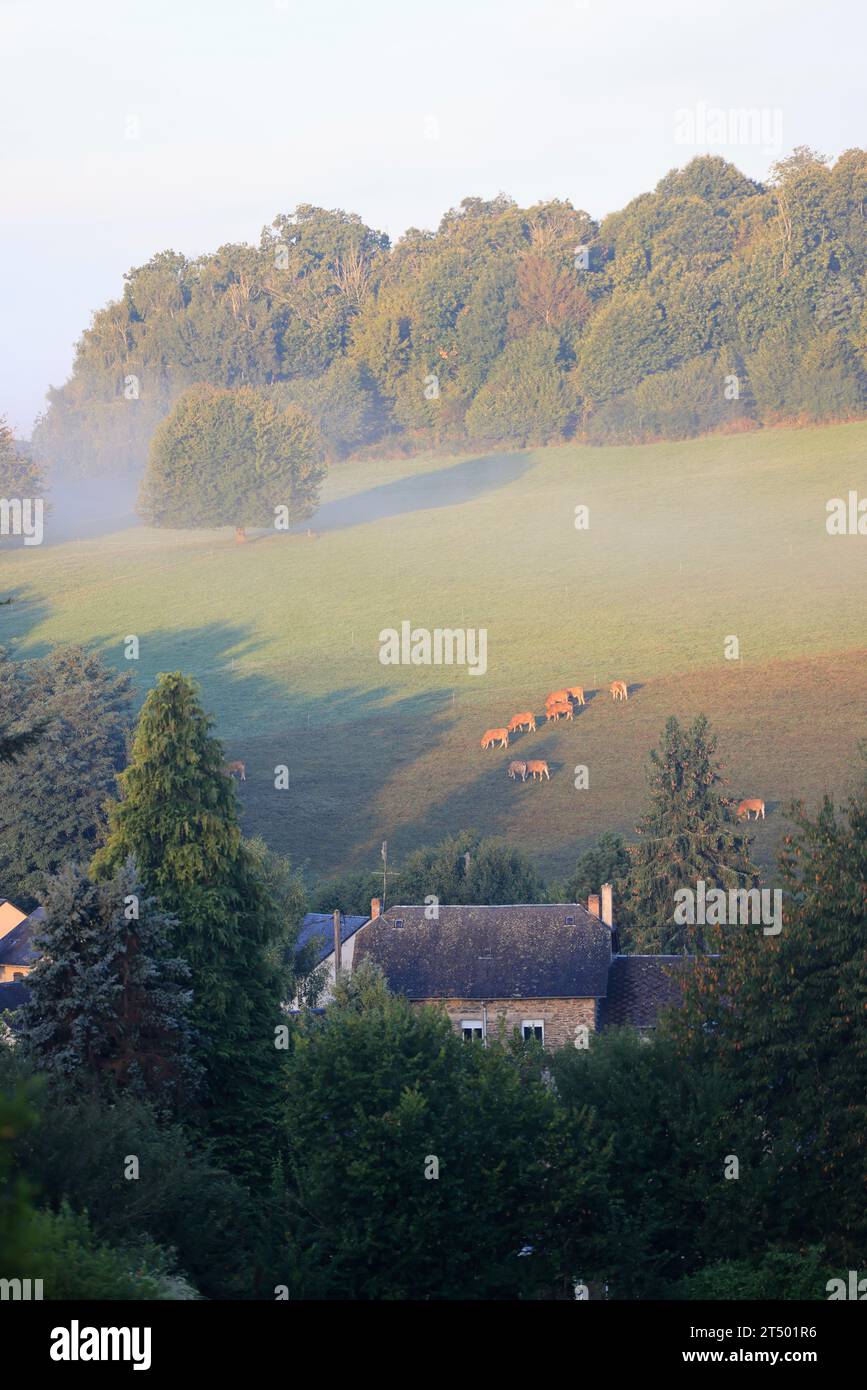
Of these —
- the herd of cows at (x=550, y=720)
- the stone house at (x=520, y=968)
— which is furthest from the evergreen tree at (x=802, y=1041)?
the herd of cows at (x=550, y=720)

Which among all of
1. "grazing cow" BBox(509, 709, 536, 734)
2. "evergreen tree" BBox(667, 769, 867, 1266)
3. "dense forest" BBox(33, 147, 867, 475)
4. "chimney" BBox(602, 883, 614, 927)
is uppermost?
"dense forest" BBox(33, 147, 867, 475)

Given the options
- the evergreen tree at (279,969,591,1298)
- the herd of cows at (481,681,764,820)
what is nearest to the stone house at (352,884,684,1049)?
→ the evergreen tree at (279,969,591,1298)

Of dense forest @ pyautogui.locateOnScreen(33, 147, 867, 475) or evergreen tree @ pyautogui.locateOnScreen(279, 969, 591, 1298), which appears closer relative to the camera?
evergreen tree @ pyautogui.locateOnScreen(279, 969, 591, 1298)

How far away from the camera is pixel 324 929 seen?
55719mm

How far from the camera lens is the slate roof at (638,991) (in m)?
44.4

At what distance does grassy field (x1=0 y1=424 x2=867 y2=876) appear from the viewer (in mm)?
73875

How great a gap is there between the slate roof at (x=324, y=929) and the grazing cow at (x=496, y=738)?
2179 cm

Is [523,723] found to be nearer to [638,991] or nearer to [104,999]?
[638,991]

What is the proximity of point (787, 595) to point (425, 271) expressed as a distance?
74.2 meters

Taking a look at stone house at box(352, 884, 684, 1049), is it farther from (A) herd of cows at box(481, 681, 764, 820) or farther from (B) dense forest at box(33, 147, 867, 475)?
(B) dense forest at box(33, 147, 867, 475)

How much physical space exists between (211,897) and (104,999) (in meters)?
4.41

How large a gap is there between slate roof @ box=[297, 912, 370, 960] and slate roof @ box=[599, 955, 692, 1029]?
32.5ft

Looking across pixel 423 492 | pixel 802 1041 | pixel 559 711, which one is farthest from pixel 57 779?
pixel 423 492
